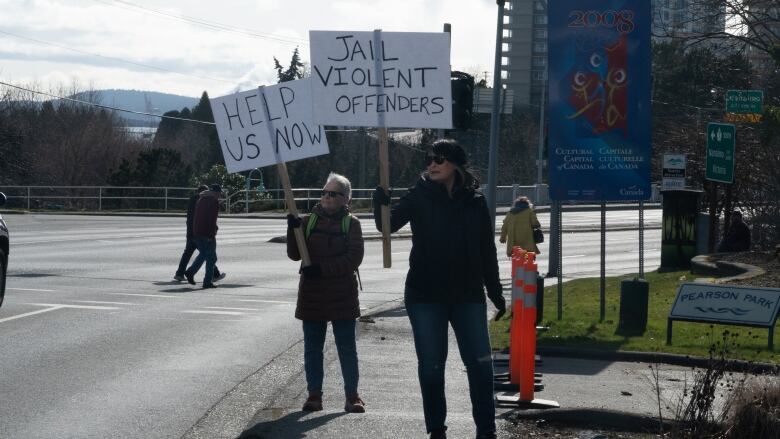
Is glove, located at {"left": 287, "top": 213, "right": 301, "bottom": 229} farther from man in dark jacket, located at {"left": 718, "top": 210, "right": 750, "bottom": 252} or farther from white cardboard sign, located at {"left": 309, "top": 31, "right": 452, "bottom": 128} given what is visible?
man in dark jacket, located at {"left": 718, "top": 210, "right": 750, "bottom": 252}

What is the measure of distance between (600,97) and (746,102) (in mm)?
8789

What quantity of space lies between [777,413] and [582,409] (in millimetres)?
1722

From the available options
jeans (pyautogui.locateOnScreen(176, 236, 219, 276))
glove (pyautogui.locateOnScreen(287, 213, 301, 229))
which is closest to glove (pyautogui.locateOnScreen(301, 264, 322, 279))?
glove (pyautogui.locateOnScreen(287, 213, 301, 229))

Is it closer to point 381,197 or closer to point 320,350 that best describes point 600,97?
point 320,350

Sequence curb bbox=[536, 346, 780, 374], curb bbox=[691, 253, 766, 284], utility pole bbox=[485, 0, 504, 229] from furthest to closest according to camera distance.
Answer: utility pole bbox=[485, 0, 504, 229]
curb bbox=[691, 253, 766, 284]
curb bbox=[536, 346, 780, 374]

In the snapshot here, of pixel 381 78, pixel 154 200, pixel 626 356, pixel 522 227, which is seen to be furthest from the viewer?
pixel 154 200

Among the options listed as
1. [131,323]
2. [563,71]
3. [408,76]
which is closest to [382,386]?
[408,76]

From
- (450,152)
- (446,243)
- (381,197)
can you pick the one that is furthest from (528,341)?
(450,152)

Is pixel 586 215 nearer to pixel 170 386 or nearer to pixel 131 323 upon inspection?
pixel 131 323

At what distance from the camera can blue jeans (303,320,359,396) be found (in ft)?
28.0

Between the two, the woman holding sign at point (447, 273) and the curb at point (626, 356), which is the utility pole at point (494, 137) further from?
the woman holding sign at point (447, 273)

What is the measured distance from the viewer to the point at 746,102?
22484 millimetres

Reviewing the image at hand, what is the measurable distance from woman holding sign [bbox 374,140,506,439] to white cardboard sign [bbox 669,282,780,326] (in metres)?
5.40

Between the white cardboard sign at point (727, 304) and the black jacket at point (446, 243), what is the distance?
545cm
